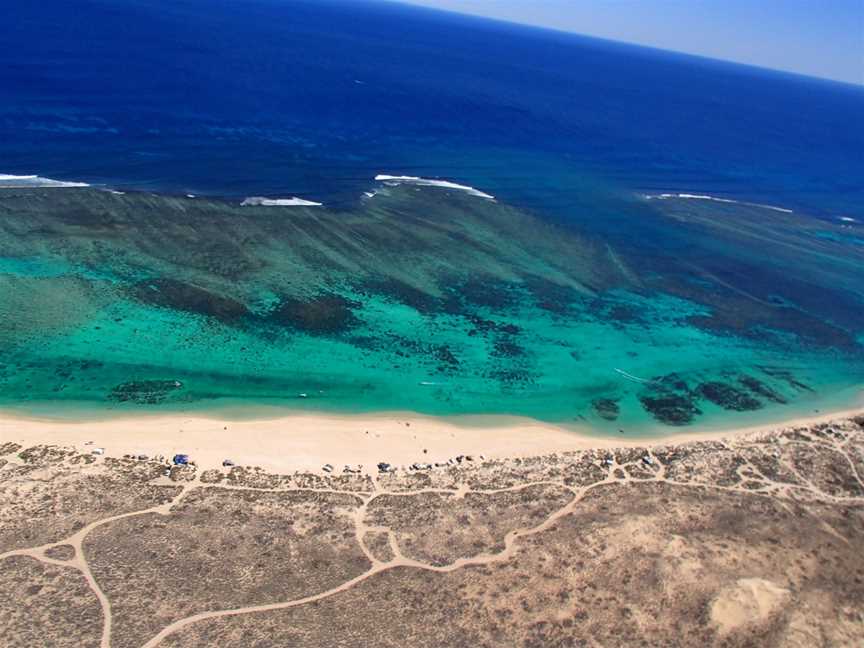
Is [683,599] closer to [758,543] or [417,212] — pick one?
[758,543]

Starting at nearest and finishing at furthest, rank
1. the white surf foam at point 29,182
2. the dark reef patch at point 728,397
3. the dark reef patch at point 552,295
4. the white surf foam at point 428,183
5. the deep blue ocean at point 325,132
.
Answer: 1. the dark reef patch at point 728,397
2. the dark reef patch at point 552,295
3. the white surf foam at point 29,182
4. the deep blue ocean at point 325,132
5. the white surf foam at point 428,183

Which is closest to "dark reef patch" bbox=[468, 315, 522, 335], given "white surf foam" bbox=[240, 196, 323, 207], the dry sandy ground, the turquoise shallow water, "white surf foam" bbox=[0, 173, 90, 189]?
the turquoise shallow water

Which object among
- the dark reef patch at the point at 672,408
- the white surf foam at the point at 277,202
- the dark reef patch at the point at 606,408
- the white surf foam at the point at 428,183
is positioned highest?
the white surf foam at the point at 428,183

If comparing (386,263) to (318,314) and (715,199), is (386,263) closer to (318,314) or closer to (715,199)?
(318,314)

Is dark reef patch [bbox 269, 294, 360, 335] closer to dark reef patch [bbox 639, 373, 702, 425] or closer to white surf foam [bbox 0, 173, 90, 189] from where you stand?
dark reef patch [bbox 639, 373, 702, 425]

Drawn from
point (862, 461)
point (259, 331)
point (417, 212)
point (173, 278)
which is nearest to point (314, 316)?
point (259, 331)

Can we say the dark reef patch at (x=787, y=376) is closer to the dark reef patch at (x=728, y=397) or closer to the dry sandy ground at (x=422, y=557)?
the dark reef patch at (x=728, y=397)

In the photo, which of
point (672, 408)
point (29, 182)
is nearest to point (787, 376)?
point (672, 408)

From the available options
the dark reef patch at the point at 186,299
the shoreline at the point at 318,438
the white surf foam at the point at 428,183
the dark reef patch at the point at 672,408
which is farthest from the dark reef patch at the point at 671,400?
the white surf foam at the point at 428,183
